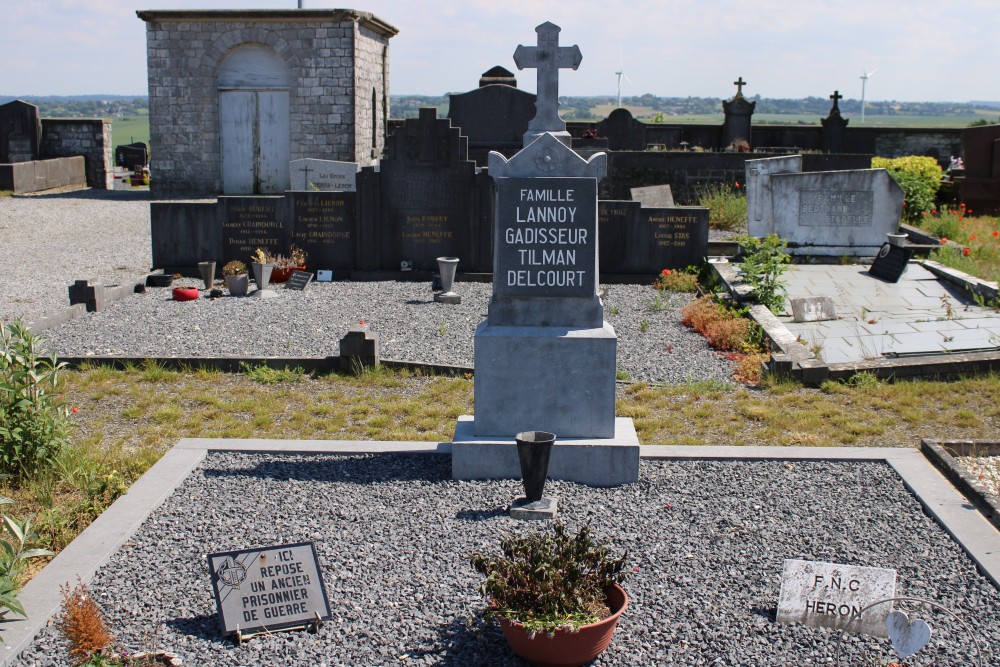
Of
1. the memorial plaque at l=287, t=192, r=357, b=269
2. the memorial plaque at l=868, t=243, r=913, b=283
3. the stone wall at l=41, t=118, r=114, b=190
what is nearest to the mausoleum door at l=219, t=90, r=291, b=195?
the stone wall at l=41, t=118, r=114, b=190

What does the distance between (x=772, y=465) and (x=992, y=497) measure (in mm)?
1197

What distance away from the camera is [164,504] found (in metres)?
5.56

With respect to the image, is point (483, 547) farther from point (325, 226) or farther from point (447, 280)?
point (325, 226)

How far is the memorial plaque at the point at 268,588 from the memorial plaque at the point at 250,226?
9.64m

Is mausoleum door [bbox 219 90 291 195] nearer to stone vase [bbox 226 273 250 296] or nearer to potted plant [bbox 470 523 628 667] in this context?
stone vase [bbox 226 273 250 296]

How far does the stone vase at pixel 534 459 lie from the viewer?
5.36 metres

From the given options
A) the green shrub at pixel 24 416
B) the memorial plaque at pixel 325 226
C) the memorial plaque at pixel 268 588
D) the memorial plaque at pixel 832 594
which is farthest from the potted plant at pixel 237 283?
the memorial plaque at pixel 832 594

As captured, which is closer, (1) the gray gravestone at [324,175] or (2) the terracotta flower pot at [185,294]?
(2) the terracotta flower pot at [185,294]

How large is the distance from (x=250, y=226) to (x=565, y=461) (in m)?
8.70

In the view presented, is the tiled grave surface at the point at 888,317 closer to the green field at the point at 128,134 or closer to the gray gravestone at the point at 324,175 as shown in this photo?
the gray gravestone at the point at 324,175

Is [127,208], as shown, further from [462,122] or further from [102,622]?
[102,622]

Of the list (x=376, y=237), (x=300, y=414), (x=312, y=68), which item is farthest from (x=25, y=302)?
(x=312, y=68)

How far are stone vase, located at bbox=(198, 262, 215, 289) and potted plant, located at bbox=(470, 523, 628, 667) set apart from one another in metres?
9.08

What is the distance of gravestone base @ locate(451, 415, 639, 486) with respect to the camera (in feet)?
19.7
